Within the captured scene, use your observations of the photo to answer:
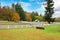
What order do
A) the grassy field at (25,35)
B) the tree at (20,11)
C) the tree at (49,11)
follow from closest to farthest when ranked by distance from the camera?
the grassy field at (25,35), the tree at (49,11), the tree at (20,11)

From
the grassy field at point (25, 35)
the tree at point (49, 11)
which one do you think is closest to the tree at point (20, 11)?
the tree at point (49, 11)

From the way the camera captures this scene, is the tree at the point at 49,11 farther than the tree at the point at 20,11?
No

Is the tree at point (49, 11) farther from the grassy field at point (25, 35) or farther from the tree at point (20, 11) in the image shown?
the grassy field at point (25, 35)

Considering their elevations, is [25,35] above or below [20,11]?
below

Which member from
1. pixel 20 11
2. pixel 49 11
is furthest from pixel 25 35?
pixel 20 11

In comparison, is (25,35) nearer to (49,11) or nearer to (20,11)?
(49,11)

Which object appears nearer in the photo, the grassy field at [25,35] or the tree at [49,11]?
the grassy field at [25,35]

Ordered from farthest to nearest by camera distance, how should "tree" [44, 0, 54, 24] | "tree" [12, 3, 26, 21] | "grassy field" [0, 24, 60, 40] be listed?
"tree" [12, 3, 26, 21] → "tree" [44, 0, 54, 24] → "grassy field" [0, 24, 60, 40]

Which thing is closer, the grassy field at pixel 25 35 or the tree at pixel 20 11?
the grassy field at pixel 25 35

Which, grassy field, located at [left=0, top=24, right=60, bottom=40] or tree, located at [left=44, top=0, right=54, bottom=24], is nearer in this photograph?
grassy field, located at [left=0, top=24, right=60, bottom=40]

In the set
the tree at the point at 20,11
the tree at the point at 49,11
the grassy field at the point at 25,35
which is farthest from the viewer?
the tree at the point at 20,11

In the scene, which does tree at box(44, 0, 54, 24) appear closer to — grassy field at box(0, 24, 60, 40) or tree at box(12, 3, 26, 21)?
tree at box(12, 3, 26, 21)

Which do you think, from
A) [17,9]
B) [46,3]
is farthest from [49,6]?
[17,9]

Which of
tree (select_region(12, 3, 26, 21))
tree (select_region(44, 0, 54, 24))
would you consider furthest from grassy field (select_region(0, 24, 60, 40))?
tree (select_region(12, 3, 26, 21))
